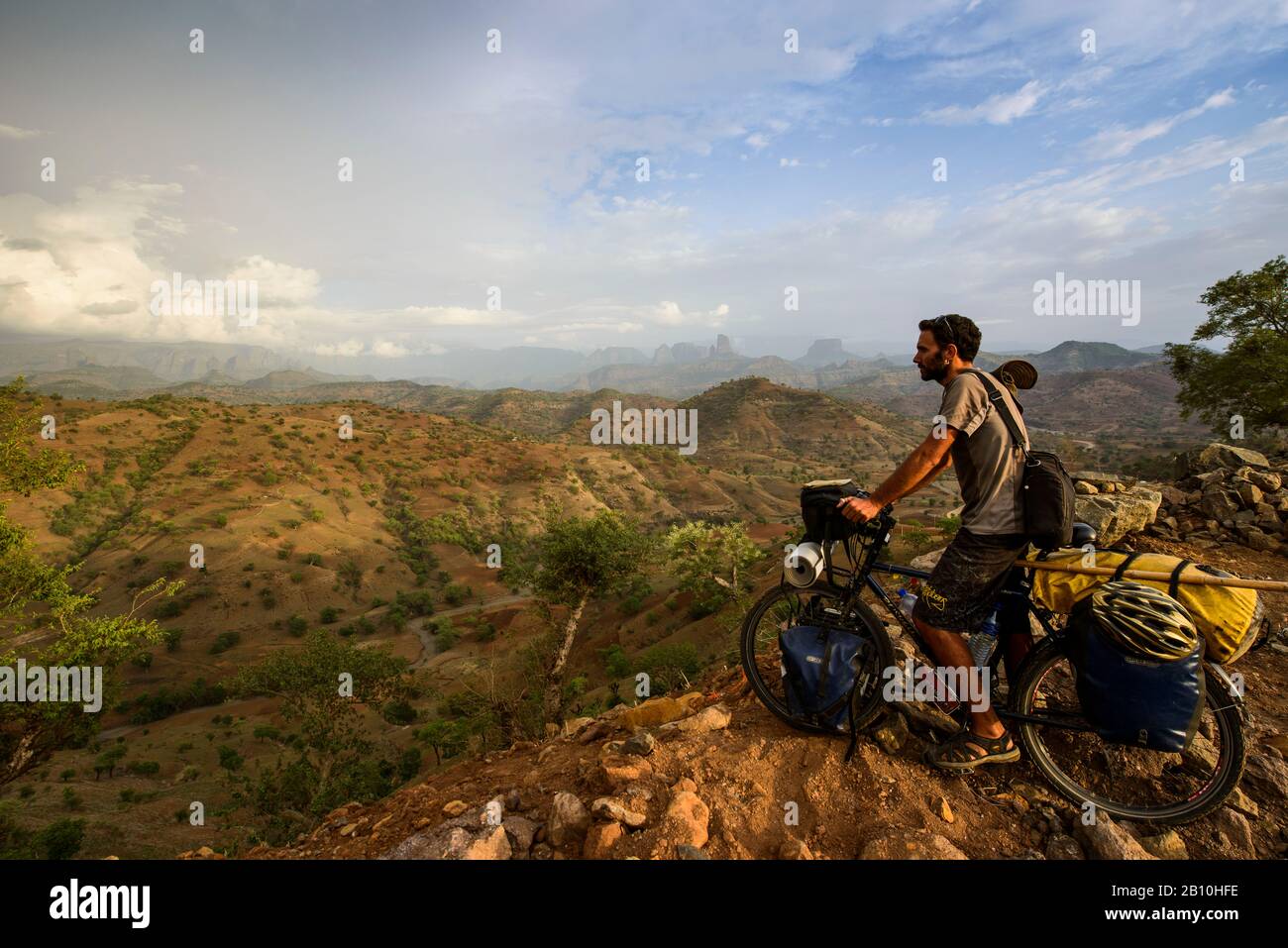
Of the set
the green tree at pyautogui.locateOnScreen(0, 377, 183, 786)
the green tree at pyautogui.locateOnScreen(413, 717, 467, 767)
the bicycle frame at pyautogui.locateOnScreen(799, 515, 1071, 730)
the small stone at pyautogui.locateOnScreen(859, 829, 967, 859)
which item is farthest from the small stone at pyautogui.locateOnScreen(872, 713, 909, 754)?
the green tree at pyautogui.locateOnScreen(413, 717, 467, 767)

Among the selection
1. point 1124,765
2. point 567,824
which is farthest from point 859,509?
point 567,824

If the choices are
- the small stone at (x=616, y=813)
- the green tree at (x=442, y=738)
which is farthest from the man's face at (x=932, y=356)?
the green tree at (x=442, y=738)

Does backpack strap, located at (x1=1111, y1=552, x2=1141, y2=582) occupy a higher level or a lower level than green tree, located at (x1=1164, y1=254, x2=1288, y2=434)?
lower

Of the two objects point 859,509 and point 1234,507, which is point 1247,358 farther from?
point 859,509

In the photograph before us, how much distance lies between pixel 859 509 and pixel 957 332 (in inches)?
54.7

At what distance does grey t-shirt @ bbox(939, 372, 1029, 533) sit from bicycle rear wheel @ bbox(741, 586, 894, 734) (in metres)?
1.00

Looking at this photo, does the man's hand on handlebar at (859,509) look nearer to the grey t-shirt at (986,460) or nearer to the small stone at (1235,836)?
the grey t-shirt at (986,460)

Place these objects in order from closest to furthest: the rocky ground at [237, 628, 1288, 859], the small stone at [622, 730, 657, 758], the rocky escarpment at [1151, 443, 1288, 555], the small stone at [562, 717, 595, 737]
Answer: the rocky ground at [237, 628, 1288, 859] → the small stone at [622, 730, 657, 758] → the small stone at [562, 717, 595, 737] → the rocky escarpment at [1151, 443, 1288, 555]

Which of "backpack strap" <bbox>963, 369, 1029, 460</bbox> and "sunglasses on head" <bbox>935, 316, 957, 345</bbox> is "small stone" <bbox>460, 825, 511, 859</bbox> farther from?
"sunglasses on head" <bbox>935, 316, 957, 345</bbox>

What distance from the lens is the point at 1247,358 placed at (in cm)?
1961

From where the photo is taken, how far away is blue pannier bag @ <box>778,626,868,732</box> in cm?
364
